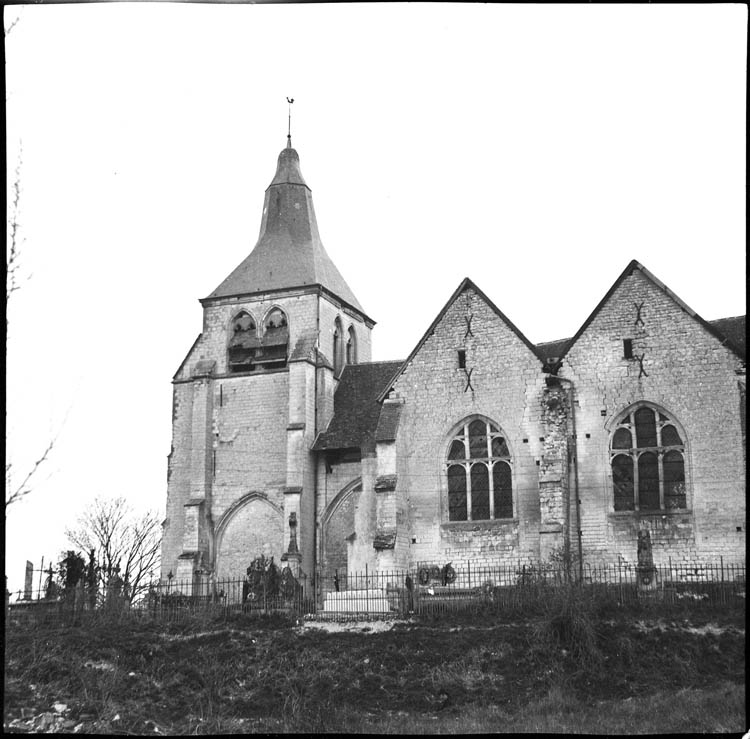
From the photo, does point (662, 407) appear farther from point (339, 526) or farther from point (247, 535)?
point (247, 535)

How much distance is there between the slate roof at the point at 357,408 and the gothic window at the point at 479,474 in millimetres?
4881

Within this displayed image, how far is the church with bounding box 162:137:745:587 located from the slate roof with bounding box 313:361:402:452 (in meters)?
0.12

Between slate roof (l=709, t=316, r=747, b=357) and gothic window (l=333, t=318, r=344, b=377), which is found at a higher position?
gothic window (l=333, t=318, r=344, b=377)

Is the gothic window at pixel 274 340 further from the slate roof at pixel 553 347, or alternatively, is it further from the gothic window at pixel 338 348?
the slate roof at pixel 553 347

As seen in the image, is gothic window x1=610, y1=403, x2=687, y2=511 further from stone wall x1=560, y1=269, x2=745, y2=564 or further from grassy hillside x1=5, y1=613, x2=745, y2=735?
grassy hillside x1=5, y1=613, x2=745, y2=735

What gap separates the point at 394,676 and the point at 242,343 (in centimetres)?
2282

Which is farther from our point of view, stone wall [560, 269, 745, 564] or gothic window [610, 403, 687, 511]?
gothic window [610, 403, 687, 511]

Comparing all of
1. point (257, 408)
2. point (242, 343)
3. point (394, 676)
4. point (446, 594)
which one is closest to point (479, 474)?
point (446, 594)

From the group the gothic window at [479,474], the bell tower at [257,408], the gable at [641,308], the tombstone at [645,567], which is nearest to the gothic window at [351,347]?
the bell tower at [257,408]

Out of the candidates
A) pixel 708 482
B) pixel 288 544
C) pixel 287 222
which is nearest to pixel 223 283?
pixel 287 222

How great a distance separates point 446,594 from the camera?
107 feet

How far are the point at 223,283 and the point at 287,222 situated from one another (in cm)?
421

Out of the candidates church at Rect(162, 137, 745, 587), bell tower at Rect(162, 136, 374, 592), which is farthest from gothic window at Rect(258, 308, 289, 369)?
church at Rect(162, 137, 745, 587)

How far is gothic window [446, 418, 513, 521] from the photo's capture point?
113 feet
